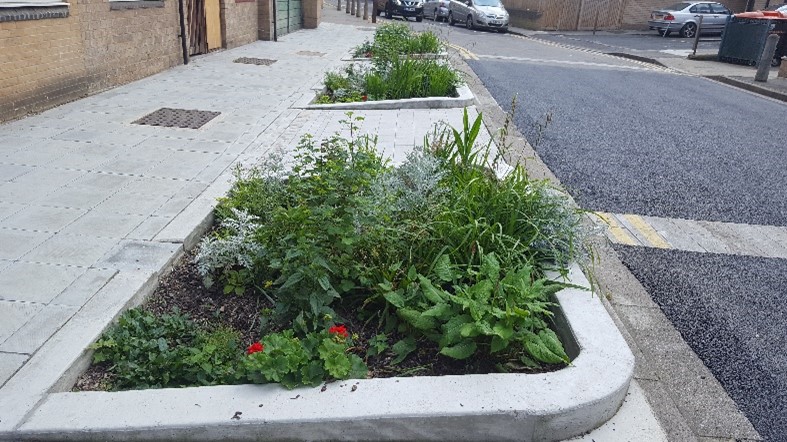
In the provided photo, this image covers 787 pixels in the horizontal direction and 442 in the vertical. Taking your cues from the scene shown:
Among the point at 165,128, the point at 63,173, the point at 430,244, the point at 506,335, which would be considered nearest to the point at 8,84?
the point at 165,128

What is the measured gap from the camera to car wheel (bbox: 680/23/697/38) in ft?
96.8

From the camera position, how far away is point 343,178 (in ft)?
11.2

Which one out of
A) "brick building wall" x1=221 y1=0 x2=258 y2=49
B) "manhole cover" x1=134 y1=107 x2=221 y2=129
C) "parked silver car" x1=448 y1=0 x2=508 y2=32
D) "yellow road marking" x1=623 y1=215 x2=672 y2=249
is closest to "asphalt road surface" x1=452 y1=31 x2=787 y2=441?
"yellow road marking" x1=623 y1=215 x2=672 y2=249

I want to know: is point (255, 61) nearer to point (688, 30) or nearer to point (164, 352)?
point (164, 352)

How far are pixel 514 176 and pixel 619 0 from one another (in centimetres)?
3471

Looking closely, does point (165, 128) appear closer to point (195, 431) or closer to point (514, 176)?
point (514, 176)

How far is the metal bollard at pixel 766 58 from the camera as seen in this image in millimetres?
14297

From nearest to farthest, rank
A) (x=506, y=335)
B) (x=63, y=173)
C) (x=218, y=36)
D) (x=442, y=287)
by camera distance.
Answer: (x=506, y=335)
(x=442, y=287)
(x=63, y=173)
(x=218, y=36)

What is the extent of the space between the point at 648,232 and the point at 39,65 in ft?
22.7

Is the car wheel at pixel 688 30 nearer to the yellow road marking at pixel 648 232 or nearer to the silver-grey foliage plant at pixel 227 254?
the yellow road marking at pixel 648 232

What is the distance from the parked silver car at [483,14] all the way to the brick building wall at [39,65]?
21928 millimetres

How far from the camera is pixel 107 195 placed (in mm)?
4641

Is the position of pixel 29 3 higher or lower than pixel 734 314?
higher

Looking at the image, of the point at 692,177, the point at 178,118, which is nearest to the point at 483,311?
the point at 692,177
